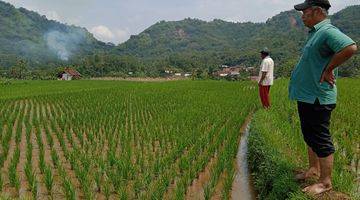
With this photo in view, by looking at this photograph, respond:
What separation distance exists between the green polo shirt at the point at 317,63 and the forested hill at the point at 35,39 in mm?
146006

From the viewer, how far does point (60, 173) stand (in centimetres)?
493

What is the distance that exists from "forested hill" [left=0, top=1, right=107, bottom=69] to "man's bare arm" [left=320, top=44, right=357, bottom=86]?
146214 millimetres

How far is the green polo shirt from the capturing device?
335 centimetres

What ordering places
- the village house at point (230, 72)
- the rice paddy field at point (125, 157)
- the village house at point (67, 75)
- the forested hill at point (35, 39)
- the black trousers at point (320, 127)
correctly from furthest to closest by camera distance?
the forested hill at point (35, 39), the village house at point (230, 72), the village house at point (67, 75), the rice paddy field at point (125, 157), the black trousers at point (320, 127)

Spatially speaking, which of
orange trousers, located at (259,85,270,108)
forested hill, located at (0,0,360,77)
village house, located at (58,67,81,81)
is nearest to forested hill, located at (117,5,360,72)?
forested hill, located at (0,0,360,77)

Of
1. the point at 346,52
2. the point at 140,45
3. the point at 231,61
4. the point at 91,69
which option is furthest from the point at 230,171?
the point at 140,45

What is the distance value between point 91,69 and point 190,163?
228 ft

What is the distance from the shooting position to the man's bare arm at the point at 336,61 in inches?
126

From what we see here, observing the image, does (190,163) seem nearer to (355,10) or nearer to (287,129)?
(287,129)

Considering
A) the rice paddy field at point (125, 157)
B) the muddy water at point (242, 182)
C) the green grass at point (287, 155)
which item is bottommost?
the muddy water at point (242, 182)

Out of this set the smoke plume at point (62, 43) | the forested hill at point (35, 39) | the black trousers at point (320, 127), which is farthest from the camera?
the smoke plume at point (62, 43)

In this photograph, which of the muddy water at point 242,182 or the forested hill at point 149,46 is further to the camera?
the forested hill at point 149,46

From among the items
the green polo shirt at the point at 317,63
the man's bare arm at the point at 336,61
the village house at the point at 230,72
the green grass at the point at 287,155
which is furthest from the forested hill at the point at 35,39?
the man's bare arm at the point at 336,61

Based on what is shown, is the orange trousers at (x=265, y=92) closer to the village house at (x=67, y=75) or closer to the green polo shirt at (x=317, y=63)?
the green polo shirt at (x=317, y=63)
